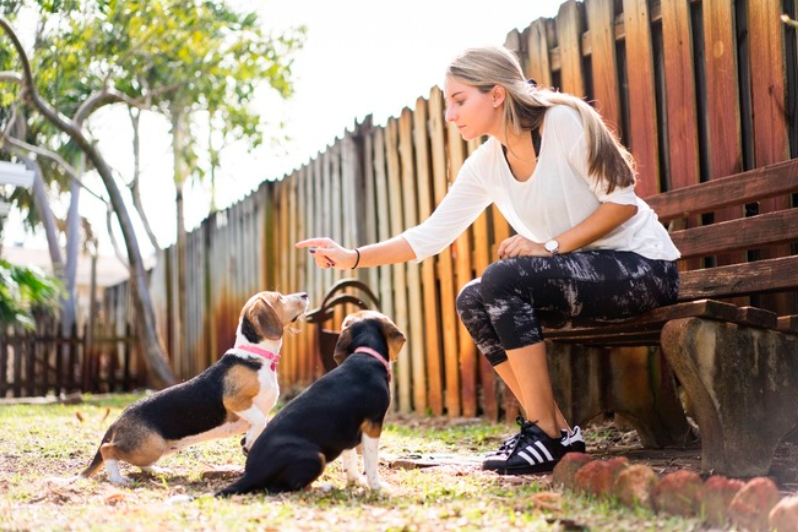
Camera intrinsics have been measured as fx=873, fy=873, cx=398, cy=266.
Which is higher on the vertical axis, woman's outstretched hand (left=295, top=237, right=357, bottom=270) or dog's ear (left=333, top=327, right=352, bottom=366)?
woman's outstretched hand (left=295, top=237, right=357, bottom=270)

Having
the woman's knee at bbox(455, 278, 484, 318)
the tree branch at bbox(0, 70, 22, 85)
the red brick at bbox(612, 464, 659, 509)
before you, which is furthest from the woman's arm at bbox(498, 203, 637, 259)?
the tree branch at bbox(0, 70, 22, 85)

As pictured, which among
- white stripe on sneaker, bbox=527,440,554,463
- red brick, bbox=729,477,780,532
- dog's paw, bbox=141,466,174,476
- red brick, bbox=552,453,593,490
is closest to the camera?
red brick, bbox=729,477,780,532

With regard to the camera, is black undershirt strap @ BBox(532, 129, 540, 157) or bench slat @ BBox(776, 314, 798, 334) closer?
bench slat @ BBox(776, 314, 798, 334)

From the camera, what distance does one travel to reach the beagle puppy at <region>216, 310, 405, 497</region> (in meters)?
3.30

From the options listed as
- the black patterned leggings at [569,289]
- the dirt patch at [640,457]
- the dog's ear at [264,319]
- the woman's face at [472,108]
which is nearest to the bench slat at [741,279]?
the black patterned leggings at [569,289]

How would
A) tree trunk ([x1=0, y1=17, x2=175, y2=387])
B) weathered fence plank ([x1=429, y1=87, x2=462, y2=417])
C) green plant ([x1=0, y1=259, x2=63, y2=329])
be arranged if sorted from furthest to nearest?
Result: green plant ([x1=0, y1=259, x2=63, y2=329]) < tree trunk ([x1=0, y1=17, x2=175, y2=387]) < weathered fence plank ([x1=429, y1=87, x2=462, y2=417])

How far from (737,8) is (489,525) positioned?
3.25 m

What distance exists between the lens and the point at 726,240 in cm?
423

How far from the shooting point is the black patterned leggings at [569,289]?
381 cm

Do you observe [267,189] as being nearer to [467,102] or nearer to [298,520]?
[467,102]

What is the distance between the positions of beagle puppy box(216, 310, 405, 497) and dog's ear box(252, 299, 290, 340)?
2.49ft

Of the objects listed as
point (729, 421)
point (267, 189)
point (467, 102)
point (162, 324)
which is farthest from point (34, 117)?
point (729, 421)

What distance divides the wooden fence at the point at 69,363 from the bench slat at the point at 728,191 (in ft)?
43.0

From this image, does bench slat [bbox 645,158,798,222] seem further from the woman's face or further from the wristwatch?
the woman's face
